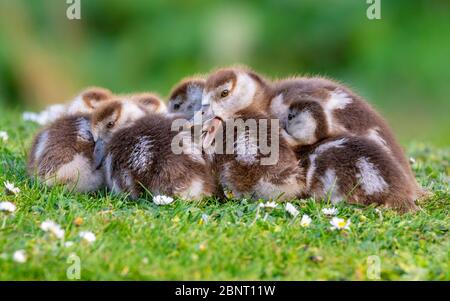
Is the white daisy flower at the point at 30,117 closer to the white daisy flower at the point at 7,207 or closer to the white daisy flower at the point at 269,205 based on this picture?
the white daisy flower at the point at 7,207

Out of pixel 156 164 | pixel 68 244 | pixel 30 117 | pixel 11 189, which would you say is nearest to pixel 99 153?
pixel 156 164

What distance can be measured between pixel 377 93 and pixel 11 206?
8600 mm

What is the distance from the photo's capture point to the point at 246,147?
19.4 feet

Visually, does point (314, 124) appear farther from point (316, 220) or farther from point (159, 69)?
point (159, 69)

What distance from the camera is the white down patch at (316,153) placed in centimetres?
585

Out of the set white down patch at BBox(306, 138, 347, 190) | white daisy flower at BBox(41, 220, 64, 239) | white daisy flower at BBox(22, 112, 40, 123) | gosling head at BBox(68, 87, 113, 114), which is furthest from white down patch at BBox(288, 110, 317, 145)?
white daisy flower at BBox(22, 112, 40, 123)

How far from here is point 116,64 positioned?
13.1 metres

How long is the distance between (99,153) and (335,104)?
70.4 inches

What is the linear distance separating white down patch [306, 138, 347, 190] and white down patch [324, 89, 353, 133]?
7.5 inches

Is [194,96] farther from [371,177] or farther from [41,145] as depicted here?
[371,177]

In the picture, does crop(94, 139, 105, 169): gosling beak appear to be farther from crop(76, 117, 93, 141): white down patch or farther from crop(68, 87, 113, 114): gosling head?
crop(68, 87, 113, 114): gosling head

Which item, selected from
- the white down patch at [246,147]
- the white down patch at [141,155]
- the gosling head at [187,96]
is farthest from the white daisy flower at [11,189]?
the gosling head at [187,96]

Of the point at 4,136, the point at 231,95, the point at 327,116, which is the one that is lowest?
the point at 4,136

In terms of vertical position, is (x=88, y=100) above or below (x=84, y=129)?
above
